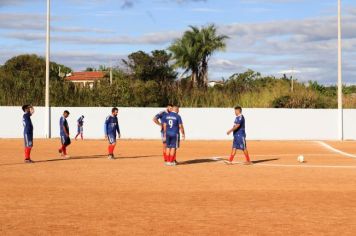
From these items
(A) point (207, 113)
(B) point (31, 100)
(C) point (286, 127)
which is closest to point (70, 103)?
(B) point (31, 100)

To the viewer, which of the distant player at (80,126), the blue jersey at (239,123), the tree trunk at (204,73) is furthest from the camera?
the tree trunk at (204,73)

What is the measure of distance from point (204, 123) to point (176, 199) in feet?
99.5

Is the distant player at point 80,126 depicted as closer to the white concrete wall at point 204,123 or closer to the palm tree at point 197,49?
the white concrete wall at point 204,123

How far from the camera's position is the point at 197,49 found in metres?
64.8

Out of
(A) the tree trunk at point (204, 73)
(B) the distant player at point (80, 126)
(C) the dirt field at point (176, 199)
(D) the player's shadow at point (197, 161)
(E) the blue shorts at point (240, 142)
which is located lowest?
(C) the dirt field at point (176, 199)

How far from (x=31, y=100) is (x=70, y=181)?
33637 mm

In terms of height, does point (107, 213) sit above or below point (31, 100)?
below

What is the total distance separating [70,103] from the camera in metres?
49.8

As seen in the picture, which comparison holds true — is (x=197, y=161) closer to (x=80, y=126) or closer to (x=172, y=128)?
(x=172, y=128)

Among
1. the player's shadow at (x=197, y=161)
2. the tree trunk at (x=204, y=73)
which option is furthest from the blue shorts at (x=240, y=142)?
the tree trunk at (x=204, y=73)

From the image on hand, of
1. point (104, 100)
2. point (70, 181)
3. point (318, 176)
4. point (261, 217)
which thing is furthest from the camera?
point (104, 100)

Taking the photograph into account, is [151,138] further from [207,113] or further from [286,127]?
[286,127]

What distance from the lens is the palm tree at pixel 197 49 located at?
64500 mm

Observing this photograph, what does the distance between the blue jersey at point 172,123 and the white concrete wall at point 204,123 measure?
22117mm
